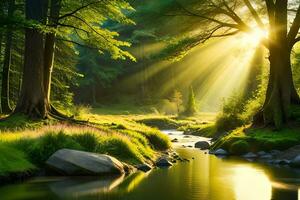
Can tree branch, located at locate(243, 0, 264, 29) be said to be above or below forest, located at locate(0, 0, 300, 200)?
above

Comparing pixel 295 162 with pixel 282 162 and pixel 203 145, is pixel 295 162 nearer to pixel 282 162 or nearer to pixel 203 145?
pixel 282 162

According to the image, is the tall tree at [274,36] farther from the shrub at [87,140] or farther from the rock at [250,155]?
the shrub at [87,140]

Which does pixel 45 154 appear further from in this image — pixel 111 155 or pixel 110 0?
pixel 110 0

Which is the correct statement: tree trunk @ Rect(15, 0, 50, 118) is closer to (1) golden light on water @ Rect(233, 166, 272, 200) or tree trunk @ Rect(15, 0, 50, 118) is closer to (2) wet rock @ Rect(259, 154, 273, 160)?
(1) golden light on water @ Rect(233, 166, 272, 200)

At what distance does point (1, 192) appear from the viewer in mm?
12961

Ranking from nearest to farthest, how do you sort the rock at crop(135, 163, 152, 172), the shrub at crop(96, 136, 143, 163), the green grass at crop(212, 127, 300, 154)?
the rock at crop(135, 163, 152, 172) < the shrub at crop(96, 136, 143, 163) < the green grass at crop(212, 127, 300, 154)

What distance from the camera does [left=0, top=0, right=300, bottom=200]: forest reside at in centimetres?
→ 1488

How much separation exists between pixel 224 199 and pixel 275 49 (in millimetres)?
16628

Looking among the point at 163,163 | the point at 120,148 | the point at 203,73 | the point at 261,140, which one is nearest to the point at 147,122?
the point at 261,140

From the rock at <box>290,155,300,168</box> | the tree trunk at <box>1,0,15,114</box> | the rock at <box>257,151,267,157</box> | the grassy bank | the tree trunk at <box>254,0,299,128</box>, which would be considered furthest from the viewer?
the tree trunk at <box>1,0,15,114</box>

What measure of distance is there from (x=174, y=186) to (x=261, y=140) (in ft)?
38.3

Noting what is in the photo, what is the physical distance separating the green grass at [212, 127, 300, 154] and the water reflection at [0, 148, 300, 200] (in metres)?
5.49

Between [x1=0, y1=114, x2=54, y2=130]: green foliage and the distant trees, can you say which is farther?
the distant trees

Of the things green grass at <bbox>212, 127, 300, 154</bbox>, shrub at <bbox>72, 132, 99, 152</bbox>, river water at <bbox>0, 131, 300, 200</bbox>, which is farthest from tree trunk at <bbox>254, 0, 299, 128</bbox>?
shrub at <bbox>72, 132, 99, 152</bbox>
